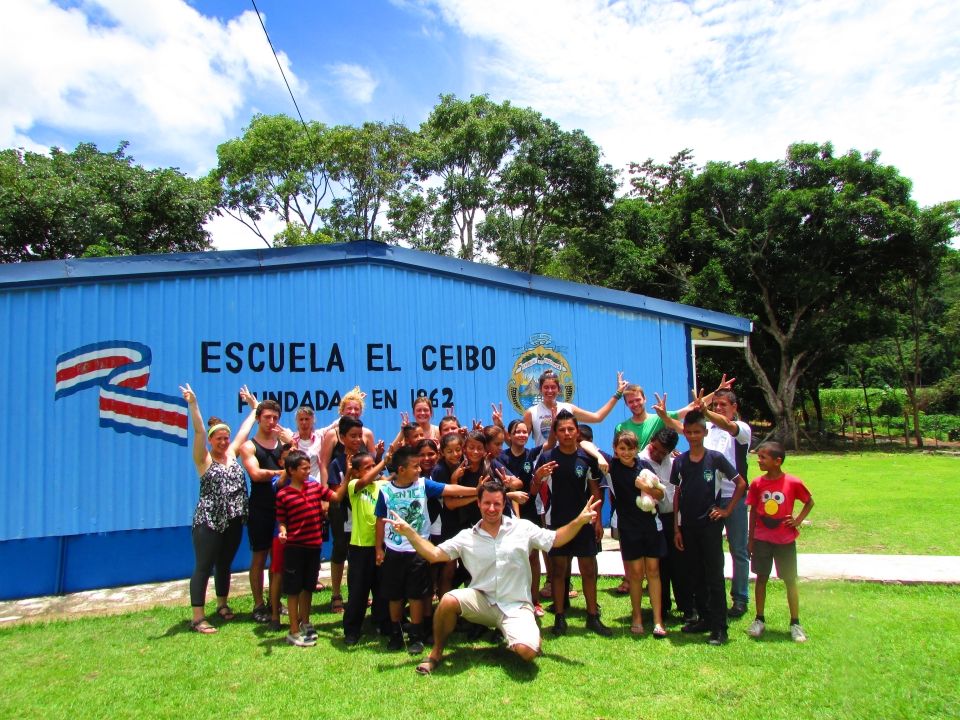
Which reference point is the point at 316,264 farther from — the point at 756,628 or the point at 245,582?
the point at 756,628

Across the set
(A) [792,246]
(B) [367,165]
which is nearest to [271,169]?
(B) [367,165]

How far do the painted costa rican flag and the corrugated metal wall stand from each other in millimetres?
81

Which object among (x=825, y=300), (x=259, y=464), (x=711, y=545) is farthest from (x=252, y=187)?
(x=711, y=545)

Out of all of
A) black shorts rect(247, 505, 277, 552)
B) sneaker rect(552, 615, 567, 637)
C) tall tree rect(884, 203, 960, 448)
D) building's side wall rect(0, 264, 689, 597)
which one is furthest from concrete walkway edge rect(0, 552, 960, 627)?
tall tree rect(884, 203, 960, 448)

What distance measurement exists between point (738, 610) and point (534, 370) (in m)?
4.17

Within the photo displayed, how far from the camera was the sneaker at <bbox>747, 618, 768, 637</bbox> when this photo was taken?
14.7 ft

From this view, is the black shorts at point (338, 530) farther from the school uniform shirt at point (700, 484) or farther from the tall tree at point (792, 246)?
the tall tree at point (792, 246)

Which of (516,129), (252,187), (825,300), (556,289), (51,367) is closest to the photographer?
(51,367)

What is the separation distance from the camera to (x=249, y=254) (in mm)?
7109

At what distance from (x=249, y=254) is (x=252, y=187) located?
22925 mm

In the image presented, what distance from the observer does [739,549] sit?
204 inches

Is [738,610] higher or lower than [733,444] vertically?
lower

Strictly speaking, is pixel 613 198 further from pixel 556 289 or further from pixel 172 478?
pixel 172 478

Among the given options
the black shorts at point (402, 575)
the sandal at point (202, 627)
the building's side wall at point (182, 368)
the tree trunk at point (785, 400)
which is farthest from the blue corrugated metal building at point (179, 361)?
the tree trunk at point (785, 400)
